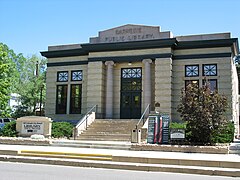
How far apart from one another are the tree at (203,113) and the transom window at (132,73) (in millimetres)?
11106

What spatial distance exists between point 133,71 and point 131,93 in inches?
82.0

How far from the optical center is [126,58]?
2942 centimetres

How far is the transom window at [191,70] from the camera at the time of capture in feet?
92.7

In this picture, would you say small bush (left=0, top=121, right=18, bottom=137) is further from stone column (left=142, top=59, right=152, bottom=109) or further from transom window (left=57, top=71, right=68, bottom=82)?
stone column (left=142, top=59, right=152, bottom=109)

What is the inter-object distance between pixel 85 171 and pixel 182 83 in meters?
17.6

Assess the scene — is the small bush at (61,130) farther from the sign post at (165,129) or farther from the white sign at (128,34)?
the white sign at (128,34)

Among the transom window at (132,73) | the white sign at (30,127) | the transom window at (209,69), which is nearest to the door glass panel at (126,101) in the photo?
the transom window at (132,73)

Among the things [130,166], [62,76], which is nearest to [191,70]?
[62,76]

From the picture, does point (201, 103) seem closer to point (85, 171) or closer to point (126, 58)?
point (85, 171)

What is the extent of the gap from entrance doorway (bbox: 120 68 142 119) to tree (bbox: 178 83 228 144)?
10544 millimetres

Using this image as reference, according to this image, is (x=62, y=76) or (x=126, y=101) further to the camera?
(x=62, y=76)

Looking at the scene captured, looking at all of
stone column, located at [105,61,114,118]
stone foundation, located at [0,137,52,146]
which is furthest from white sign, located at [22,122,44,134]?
stone column, located at [105,61,114,118]

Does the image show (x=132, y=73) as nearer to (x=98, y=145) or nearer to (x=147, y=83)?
(x=147, y=83)

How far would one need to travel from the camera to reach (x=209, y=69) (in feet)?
91.2
